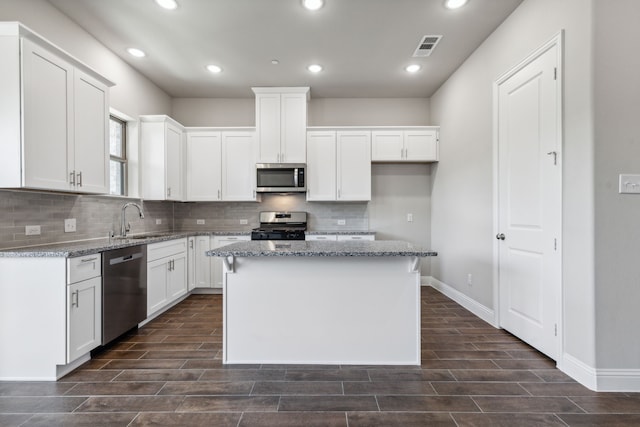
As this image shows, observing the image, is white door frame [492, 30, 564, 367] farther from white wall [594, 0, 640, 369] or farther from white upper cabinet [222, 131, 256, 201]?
white upper cabinet [222, 131, 256, 201]

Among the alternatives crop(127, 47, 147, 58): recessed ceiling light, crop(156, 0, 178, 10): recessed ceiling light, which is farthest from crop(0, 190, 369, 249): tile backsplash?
crop(156, 0, 178, 10): recessed ceiling light

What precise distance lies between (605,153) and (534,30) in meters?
1.22

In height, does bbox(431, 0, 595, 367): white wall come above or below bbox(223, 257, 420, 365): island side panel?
above

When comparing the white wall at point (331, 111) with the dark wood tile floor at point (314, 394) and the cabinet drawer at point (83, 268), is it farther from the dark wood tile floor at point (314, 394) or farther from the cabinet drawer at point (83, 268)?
the dark wood tile floor at point (314, 394)

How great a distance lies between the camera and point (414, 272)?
7.57 feet

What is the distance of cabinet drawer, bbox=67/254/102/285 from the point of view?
2.18 metres

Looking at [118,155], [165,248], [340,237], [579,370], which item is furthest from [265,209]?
[579,370]

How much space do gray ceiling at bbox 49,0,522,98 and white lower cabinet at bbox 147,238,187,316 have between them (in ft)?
7.07

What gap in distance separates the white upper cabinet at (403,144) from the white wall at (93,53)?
3.15 m

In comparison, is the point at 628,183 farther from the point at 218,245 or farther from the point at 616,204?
the point at 218,245

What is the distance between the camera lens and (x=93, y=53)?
10.4 feet

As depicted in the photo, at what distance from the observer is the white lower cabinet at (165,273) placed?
3256 millimetres

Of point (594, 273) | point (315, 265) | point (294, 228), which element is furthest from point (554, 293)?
point (294, 228)

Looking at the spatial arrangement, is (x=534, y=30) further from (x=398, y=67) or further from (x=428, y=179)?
(x=428, y=179)
